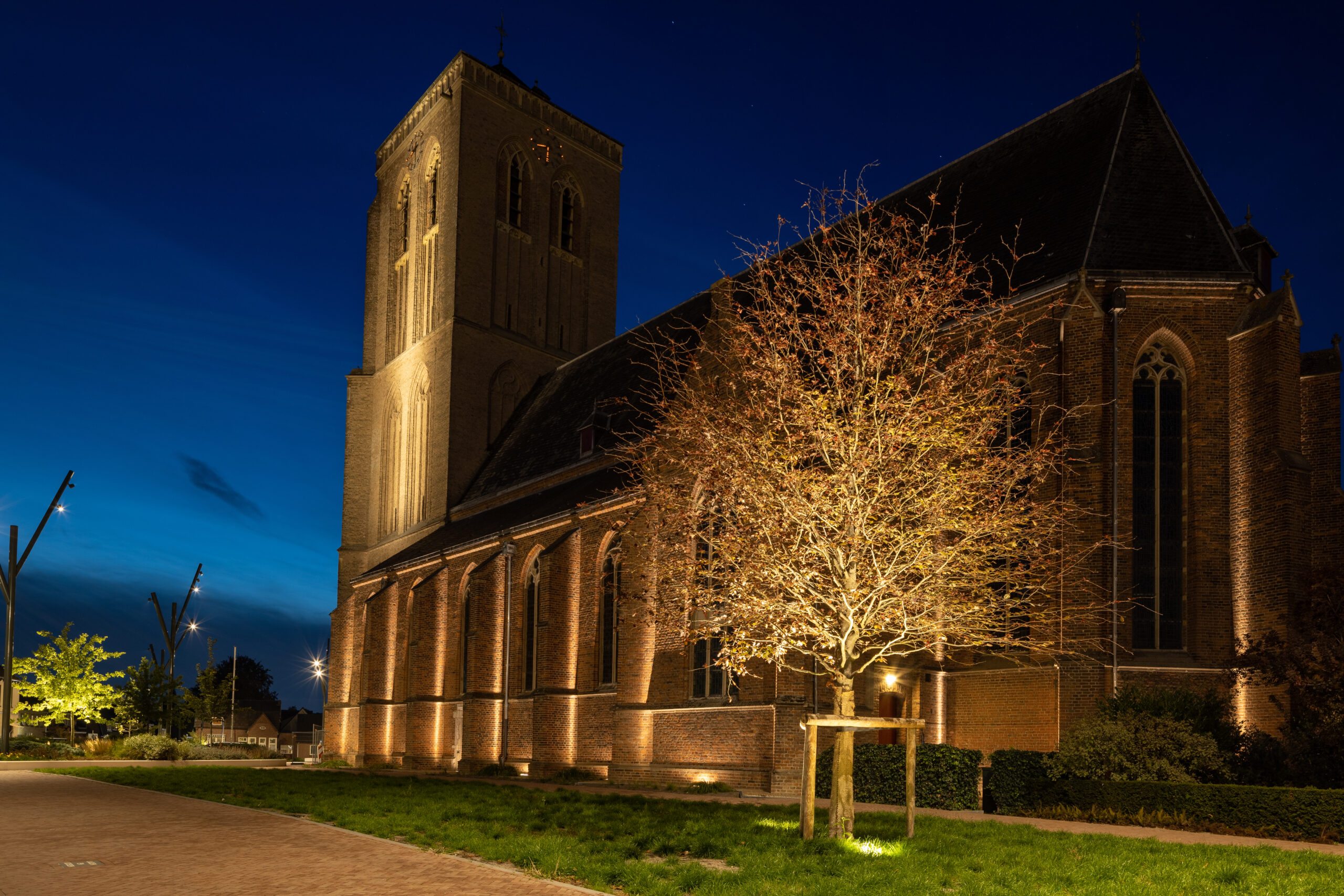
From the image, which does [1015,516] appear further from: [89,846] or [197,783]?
[197,783]

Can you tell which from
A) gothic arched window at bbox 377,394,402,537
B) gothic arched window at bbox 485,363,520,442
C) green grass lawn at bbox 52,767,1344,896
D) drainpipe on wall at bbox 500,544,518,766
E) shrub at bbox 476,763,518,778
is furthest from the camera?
gothic arched window at bbox 377,394,402,537

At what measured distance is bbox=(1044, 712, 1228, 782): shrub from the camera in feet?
55.3

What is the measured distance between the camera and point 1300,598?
2020 centimetres

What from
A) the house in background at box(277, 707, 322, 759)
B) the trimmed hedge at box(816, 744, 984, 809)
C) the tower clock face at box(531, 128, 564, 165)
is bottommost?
the house in background at box(277, 707, 322, 759)

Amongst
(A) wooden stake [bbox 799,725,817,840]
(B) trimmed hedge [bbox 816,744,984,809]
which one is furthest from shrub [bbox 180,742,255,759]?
(A) wooden stake [bbox 799,725,817,840]

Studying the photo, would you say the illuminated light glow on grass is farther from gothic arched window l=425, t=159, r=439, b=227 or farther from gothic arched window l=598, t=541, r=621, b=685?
gothic arched window l=425, t=159, r=439, b=227

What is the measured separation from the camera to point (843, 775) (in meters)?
12.8

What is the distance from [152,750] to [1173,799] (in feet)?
96.8

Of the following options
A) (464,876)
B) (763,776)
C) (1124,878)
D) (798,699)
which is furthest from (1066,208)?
(464,876)

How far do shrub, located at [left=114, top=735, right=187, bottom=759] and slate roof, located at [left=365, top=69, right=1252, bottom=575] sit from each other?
11777 mm

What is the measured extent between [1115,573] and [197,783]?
18.2m

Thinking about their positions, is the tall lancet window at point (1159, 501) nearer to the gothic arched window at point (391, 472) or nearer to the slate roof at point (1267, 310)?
the slate roof at point (1267, 310)

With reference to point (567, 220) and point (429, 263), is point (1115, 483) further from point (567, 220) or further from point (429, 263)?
point (429, 263)

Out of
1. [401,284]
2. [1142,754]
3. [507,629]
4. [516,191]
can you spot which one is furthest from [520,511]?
[1142,754]
